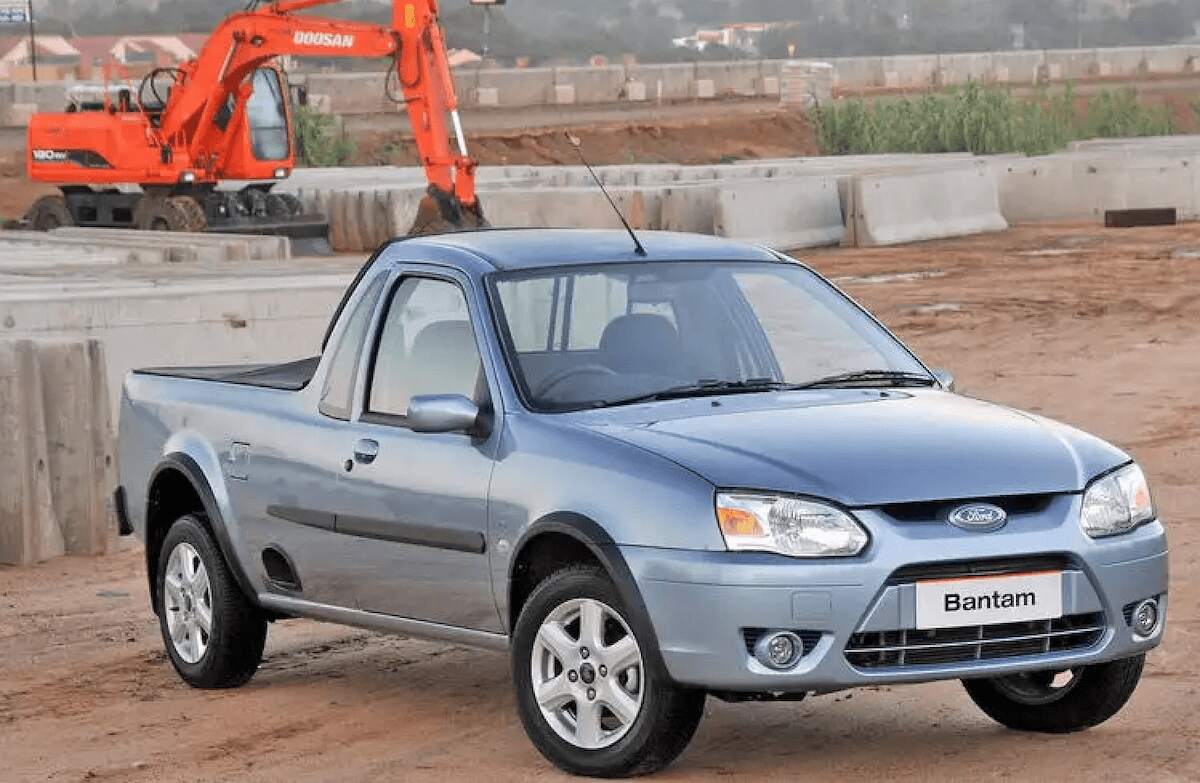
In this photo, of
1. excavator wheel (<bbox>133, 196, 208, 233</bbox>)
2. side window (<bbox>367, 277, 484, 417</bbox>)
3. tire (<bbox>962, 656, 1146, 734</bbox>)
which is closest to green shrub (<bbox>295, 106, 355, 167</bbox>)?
excavator wheel (<bbox>133, 196, 208, 233</bbox>)

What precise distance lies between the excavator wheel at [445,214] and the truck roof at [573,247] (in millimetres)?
19668

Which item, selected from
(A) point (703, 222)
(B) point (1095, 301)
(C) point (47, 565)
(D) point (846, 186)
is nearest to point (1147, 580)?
(C) point (47, 565)

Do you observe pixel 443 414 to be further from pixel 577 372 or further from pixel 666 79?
pixel 666 79

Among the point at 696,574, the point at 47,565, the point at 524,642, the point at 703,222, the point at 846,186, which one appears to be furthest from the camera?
the point at 846,186

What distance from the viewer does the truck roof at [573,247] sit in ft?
27.7

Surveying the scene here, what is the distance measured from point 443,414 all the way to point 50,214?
29.0 meters

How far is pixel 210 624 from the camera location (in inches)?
367

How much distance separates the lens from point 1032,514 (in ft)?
23.5

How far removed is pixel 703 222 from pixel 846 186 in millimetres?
2792

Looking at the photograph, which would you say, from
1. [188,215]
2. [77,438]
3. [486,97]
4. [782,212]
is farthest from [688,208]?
[486,97]

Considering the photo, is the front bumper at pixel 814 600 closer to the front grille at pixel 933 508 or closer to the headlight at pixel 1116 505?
the front grille at pixel 933 508

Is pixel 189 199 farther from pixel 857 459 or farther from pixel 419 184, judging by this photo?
pixel 857 459

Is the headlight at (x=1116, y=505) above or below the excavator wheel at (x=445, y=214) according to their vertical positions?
above

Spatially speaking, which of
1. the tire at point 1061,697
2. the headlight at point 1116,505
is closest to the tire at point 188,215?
the tire at point 1061,697
